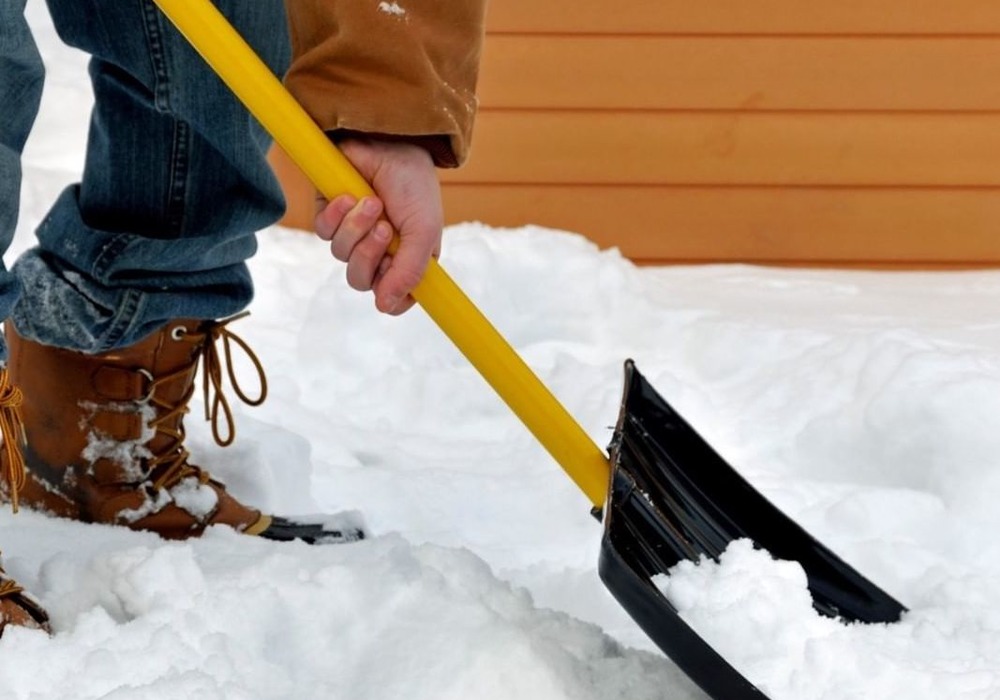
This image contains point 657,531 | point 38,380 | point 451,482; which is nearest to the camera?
point 657,531

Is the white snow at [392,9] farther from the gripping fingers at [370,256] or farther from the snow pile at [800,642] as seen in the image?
the snow pile at [800,642]

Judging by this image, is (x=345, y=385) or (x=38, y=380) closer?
(x=38, y=380)

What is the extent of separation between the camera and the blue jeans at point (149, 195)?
4.06ft

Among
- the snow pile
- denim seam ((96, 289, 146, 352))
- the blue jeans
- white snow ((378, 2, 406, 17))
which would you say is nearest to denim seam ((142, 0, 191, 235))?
the blue jeans

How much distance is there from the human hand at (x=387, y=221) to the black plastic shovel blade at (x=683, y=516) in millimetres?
237

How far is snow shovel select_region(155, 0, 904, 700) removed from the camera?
0.92 meters

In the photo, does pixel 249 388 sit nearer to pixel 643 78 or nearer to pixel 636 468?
pixel 636 468

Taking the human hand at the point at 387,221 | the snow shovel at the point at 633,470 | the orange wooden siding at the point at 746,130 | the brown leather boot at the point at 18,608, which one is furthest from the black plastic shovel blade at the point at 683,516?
the orange wooden siding at the point at 746,130

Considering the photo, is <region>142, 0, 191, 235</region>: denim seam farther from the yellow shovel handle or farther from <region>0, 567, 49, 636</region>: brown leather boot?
<region>0, 567, 49, 636</region>: brown leather boot

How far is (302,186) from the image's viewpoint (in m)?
2.49

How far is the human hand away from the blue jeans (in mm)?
298

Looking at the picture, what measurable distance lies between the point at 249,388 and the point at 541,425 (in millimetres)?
877

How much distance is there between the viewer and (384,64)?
99cm

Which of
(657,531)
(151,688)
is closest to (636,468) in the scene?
(657,531)
